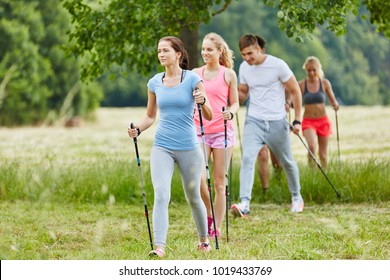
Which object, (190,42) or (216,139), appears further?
(190,42)

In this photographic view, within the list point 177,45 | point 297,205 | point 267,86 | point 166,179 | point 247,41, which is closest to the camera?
point 166,179

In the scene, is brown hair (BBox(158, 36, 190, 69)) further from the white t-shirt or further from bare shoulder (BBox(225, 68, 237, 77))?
the white t-shirt

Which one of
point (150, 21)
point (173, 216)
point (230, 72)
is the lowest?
point (173, 216)

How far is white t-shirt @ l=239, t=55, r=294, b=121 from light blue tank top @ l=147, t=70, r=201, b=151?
294cm

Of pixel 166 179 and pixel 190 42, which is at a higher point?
pixel 190 42

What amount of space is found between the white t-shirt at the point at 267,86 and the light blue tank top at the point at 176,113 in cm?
294

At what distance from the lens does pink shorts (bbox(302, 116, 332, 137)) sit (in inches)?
516

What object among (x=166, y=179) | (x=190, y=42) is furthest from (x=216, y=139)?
(x=190, y=42)

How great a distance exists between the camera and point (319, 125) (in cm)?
1313

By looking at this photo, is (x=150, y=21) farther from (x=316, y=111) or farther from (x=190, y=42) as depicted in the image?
(x=316, y=111)

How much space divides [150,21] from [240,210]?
345 centimetres

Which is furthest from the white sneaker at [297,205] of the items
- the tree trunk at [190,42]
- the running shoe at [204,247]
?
the tree trunk at [190,42]

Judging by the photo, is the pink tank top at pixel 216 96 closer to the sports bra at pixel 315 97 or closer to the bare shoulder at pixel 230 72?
the bare shoulder at pixel 230 72

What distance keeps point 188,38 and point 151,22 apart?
148cm
